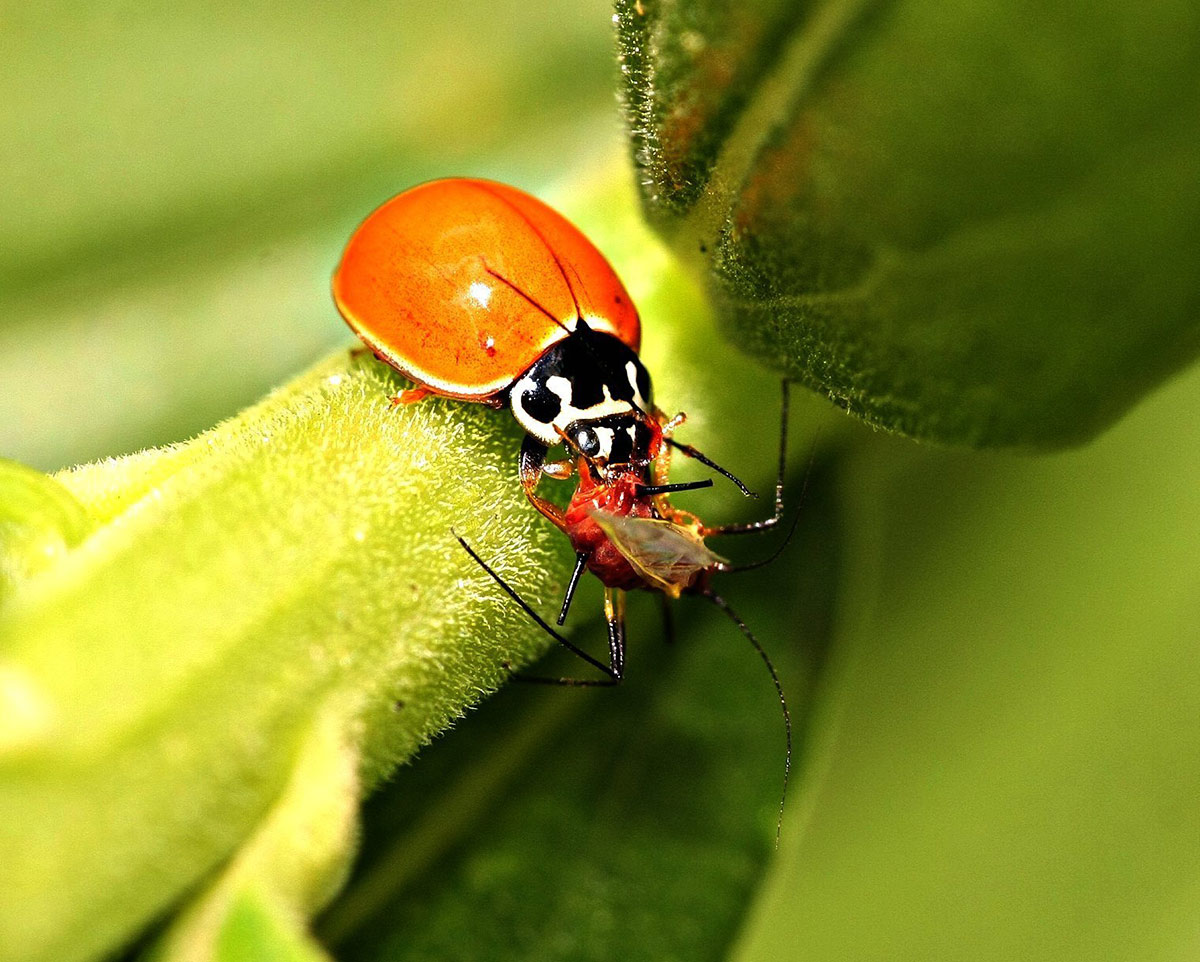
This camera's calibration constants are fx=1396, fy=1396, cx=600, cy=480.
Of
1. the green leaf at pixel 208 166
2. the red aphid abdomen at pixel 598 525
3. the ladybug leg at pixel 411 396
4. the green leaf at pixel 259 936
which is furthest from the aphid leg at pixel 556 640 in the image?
the green leaf at pixel 208 166

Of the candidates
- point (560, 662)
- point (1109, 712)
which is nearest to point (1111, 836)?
point (1109, 712)

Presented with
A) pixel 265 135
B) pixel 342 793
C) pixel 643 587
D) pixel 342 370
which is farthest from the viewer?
pixel 265 135

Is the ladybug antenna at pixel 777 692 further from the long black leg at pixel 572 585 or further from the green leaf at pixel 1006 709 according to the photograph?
the long black leg at pixel 572 585

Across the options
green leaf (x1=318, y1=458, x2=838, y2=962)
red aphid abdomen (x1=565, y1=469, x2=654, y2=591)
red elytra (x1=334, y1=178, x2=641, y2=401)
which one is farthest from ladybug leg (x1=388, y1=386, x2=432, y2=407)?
green leaf (x1=318, y1=458, x2=838, y2=962)

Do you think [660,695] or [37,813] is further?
[660,695]

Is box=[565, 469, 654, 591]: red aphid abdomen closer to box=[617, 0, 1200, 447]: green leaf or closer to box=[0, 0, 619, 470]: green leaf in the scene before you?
box=[617, 0, 1200, 447]: green leaf

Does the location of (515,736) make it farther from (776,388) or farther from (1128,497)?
(1128,497)

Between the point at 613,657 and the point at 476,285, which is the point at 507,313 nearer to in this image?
the point at 476,285
